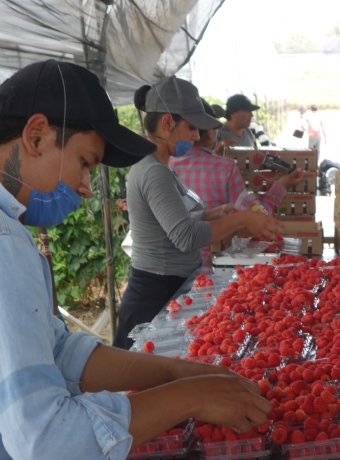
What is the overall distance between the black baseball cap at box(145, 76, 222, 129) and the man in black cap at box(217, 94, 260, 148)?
3.35m

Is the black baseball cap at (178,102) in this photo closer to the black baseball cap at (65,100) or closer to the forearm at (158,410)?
the black baseball cap at (65,100)

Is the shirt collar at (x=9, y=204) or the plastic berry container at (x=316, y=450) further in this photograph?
the plastic berry container at (x=316, y=450)

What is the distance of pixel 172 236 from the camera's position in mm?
3303

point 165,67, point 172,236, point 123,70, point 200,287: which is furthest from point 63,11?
Result: point 165,67

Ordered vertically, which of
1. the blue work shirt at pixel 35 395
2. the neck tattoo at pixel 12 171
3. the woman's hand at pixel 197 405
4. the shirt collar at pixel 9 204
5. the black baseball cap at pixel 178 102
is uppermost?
the black baseball cap at pixel 178 102

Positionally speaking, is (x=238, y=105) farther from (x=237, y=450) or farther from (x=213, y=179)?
(x=237, y=450)

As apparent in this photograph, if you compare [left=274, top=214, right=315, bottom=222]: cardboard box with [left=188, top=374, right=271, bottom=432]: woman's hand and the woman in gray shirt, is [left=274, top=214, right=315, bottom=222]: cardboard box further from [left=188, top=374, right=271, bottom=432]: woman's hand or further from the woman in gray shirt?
[left=188, top=374, right=271, bottom=432]: woman's hand

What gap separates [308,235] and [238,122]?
2.95 meters

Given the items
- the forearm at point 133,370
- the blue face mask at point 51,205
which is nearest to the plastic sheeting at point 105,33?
the blue face mask at point 51,205

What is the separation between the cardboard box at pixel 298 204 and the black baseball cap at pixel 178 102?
67.1 inches

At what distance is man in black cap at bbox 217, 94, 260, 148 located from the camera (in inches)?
272

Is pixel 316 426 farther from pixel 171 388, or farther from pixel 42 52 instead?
pixel 42 52

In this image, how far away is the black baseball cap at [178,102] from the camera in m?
3.41

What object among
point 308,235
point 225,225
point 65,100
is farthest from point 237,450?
point 308,235
